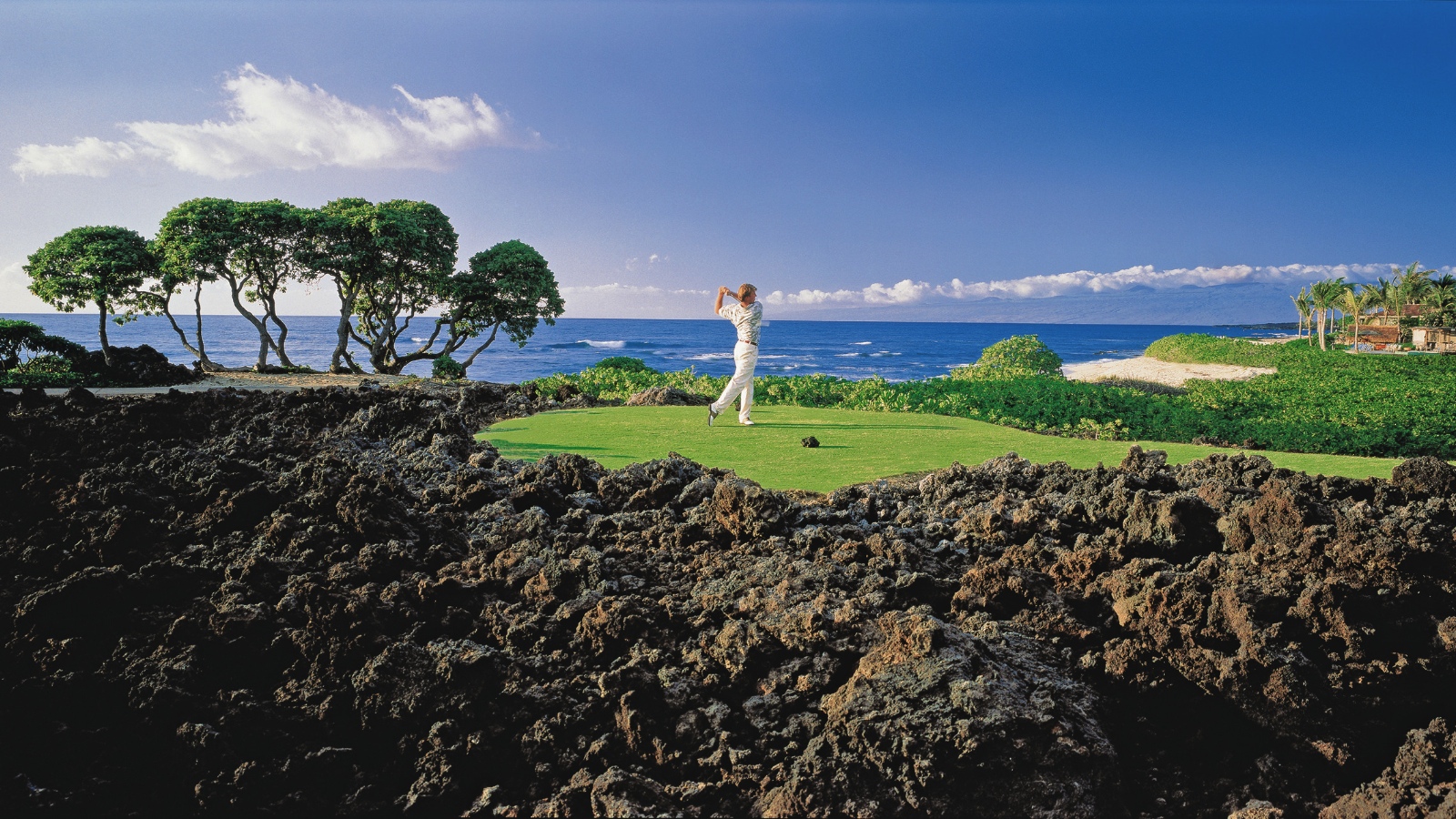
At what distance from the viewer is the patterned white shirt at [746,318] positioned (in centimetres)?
1034

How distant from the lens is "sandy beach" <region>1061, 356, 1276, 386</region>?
34.0 m

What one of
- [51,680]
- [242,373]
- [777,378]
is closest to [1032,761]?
[51,680]

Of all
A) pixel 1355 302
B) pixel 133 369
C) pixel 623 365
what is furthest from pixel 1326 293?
pixel 133 369

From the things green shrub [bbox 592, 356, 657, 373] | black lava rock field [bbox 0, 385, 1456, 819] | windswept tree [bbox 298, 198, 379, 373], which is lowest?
black lava rock field [bbox 0, 385, 1456, 819]

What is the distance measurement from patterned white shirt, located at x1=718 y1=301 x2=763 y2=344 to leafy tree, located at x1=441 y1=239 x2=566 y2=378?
59.8 ft

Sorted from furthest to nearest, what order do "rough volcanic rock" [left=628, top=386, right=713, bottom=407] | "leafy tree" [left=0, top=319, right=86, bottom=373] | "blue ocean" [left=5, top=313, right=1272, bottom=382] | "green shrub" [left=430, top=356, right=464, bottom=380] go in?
1. "blue ocean" [left=5, top=313, right=1272, bottom=382]
2. "green shrub" [left=430, top=356, right=464, bottom=380]
3. "leafy tree" [left=0, top=319, right=86, bottom=373]
4. "rough volcanic rock" [left=628, top=386, right=713, bottom=407]

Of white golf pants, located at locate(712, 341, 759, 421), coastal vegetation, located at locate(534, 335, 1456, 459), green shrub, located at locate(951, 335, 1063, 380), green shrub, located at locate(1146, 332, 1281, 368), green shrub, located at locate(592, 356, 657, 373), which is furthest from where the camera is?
green shrub, located at locate(1146, 332, 1281, 368)

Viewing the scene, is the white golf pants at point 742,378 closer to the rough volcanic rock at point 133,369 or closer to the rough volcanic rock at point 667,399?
the rough volcanic rock at point 667,399

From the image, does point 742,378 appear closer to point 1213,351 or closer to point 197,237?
point 197,237

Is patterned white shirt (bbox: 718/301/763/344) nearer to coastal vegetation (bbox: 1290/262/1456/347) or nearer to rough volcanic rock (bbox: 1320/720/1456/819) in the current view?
Answer: rough volcanic rock (bbox: 1320/720/1456/819)

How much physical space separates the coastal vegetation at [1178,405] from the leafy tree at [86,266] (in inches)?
632

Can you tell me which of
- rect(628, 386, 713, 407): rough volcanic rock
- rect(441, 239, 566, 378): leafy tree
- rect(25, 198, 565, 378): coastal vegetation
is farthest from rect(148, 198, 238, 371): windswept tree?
rect(628, 386, 713, 407): rough volcanic rock

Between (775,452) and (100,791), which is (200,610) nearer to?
(100,791)

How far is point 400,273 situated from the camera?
2705 centimetres
